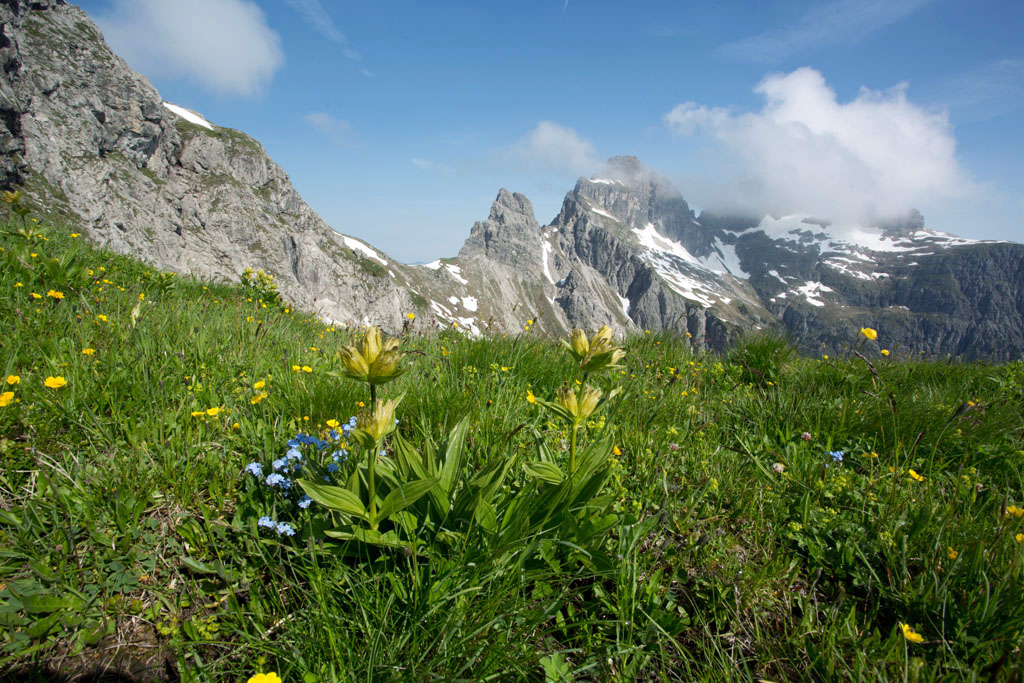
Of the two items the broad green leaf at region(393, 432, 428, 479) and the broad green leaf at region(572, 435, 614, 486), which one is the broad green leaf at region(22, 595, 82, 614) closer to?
the broad green leaf at region(393, 432, 428, 479)

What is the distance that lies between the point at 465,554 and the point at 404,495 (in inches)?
12.9

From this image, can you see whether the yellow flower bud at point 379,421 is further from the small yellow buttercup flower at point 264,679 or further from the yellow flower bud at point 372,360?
the small yellow buttercup flower at point 264,679

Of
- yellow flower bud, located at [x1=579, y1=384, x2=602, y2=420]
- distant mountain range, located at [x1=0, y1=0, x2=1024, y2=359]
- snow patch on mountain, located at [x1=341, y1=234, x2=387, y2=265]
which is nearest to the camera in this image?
yellow flower bud, located at [x1=579, y1=384, x2=602, y2=420]

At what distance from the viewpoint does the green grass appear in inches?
62.4

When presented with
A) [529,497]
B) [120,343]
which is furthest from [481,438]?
[120,343]

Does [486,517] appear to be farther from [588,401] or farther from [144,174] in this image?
[144,174]

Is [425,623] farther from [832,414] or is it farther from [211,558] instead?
[832,414]

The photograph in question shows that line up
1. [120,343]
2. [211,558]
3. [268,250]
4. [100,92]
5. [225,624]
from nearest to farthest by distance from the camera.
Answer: [225,624] → [211,558] → [120,343] → [100,92] → [268,250]

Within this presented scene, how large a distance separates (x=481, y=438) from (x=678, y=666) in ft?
4.95

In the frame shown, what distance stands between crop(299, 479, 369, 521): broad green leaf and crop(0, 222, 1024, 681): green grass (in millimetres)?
175

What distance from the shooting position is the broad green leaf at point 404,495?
168 cm

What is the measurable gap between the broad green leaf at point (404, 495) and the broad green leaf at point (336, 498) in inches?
3.3

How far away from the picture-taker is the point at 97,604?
1.70 m

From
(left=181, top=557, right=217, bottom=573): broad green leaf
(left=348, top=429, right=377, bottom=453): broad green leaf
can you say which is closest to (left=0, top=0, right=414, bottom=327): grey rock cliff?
(left=181, top=557, right=217, bottom=573): broad green leaf
